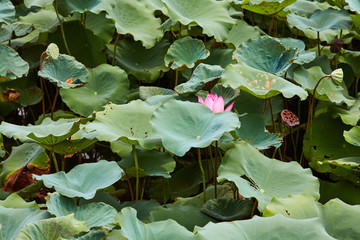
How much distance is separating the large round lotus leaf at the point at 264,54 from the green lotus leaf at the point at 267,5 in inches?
7.3

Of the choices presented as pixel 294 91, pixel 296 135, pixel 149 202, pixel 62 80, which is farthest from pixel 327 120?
pixel 62 80

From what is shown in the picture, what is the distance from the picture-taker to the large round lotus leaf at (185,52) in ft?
6.51

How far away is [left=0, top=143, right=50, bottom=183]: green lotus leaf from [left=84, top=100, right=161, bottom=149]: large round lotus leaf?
13.1 inches

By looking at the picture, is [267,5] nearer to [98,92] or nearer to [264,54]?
[264,54]

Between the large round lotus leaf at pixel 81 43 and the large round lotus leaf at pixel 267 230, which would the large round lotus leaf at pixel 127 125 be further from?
the large round lotus leaf at pixel 81 43

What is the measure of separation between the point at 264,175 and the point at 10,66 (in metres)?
1.14

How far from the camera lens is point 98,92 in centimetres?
211

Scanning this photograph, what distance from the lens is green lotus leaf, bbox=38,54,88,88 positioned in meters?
1.81

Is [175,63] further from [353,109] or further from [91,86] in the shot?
[353,109]

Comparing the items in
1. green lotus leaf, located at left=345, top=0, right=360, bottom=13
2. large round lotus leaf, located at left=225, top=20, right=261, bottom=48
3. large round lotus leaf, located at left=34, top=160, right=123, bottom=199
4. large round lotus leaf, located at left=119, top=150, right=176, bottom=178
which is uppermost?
green lotus leaf, located at left=345, top=0, right=360, bottom=13

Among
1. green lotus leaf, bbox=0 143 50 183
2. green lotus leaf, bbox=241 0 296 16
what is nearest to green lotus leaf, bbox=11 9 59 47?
green lotus leaf, bbox=0 143 50 183

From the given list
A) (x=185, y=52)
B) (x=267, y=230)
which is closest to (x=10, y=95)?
(x=185, y=52)

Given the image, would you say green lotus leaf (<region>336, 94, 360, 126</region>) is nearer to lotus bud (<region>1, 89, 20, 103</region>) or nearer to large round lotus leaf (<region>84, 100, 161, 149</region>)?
large round lotus leaf (<region>84, 100, 161, 149</region>)

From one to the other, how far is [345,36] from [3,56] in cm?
162
